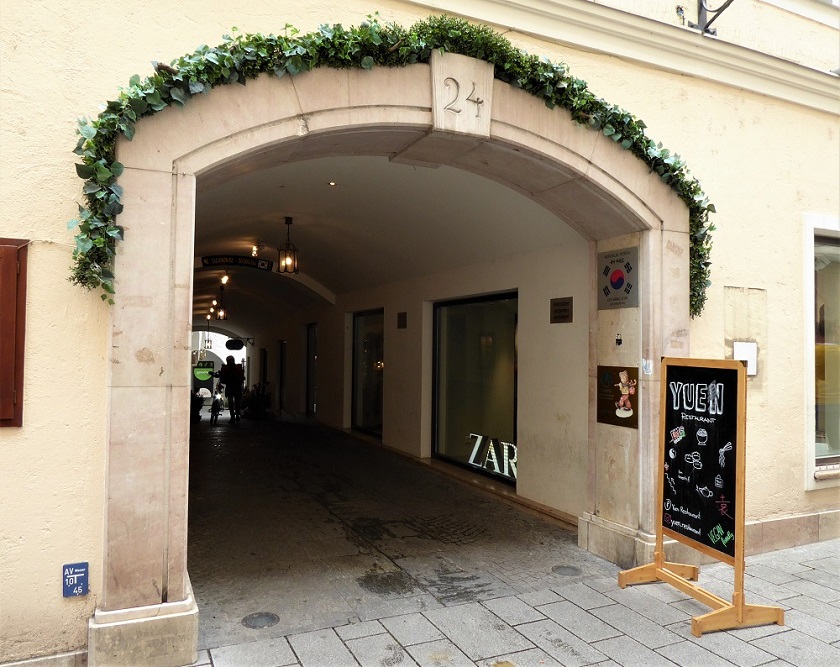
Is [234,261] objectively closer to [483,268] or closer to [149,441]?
[483,268]

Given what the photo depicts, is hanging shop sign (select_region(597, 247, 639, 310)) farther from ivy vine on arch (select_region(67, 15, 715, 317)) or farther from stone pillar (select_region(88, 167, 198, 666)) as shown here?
stone pillar (select_region(88, 167, 198, 666))

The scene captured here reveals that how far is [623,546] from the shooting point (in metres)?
4.90

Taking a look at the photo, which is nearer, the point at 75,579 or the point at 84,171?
the point at 84,171

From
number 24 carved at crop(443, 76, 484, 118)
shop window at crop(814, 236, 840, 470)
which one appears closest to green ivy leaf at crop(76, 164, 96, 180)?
number 24 carved at crop(443, 76, 484, 118)

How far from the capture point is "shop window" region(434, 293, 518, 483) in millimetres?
7781

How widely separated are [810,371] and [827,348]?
79 cm

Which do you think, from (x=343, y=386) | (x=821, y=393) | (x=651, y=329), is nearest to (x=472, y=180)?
(x=651, y=329)

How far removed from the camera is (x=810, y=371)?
18.9ft

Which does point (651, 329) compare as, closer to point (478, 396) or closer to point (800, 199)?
point (800, 199)

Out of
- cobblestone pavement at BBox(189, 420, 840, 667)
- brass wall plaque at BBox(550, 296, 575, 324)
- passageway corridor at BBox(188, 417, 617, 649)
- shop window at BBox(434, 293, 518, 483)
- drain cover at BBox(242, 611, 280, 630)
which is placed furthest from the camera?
shop window at BBox(434, 293, 518, 483)

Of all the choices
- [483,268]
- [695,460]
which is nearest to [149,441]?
[695,460]

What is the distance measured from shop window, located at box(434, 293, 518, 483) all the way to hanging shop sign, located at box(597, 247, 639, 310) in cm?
222

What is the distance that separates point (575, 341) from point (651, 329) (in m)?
1.45

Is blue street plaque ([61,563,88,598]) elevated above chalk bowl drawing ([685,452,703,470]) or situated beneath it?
situated beneath
